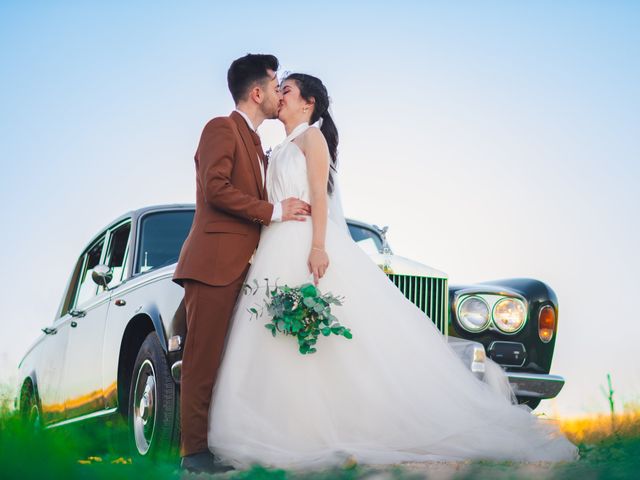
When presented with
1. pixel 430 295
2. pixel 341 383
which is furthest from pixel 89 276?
pixel 341 383

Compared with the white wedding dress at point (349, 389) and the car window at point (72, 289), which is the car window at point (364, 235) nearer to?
the white wedding dress at point (349, 389)

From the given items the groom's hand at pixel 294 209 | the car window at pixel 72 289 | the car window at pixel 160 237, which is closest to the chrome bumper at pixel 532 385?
the groom's hand at pixel 294 209

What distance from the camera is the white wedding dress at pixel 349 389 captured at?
11.6 feet

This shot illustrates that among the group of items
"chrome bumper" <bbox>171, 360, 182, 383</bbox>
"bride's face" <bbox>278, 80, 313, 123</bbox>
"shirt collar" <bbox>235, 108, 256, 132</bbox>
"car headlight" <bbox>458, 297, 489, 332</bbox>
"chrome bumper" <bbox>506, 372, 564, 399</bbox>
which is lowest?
"chrome bumper" <bbox>506, 372, 564, 399</bbox>

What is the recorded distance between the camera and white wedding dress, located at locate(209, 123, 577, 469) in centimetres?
352

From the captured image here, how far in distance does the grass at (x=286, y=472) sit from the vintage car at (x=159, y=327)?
1.28ft

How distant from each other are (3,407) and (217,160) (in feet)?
6.88

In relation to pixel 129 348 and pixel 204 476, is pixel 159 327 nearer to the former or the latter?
pixel 129 348

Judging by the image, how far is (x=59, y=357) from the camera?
6242mm

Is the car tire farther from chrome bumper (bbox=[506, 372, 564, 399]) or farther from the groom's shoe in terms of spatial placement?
chrome bumper (bbox=[506, 372, 564, 399])

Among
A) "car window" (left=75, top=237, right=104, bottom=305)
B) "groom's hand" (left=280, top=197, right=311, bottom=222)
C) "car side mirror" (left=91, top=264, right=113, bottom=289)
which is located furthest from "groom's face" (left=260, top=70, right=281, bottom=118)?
"car window" (left=75, top=237, right=104, bottom=305)

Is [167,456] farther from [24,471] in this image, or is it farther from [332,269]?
[24,471]

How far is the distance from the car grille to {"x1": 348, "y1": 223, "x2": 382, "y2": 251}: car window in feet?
4.03

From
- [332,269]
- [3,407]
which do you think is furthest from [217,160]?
[3,407]
